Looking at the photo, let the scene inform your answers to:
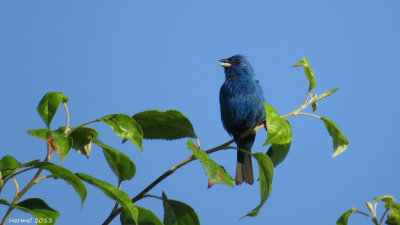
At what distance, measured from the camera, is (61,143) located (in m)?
2.26

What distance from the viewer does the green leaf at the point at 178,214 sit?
2.76 m

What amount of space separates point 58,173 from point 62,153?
160mm

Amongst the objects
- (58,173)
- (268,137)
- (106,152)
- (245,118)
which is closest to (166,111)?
(106,152)

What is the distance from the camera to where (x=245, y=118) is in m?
6.57

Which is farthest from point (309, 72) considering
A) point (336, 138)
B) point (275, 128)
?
point (275, 128)

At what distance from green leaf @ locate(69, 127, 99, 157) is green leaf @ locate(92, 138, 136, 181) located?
6 cm

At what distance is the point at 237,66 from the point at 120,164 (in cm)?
507

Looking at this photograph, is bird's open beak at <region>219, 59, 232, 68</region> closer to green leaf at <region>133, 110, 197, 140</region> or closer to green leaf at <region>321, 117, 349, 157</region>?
green leaf at <region>133, 110, 197, 140</region>

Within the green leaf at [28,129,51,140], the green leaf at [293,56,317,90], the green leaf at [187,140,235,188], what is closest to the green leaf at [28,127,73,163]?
the green leaf at [28,129,51,140]

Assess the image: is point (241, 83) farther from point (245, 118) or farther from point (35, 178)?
point (35, 178)

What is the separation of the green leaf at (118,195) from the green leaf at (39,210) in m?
0.24

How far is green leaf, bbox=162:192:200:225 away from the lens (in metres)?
2.76

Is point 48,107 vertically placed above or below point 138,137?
above

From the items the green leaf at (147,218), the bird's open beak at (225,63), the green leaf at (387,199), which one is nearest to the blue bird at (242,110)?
the bird's open beak at (225,63)
